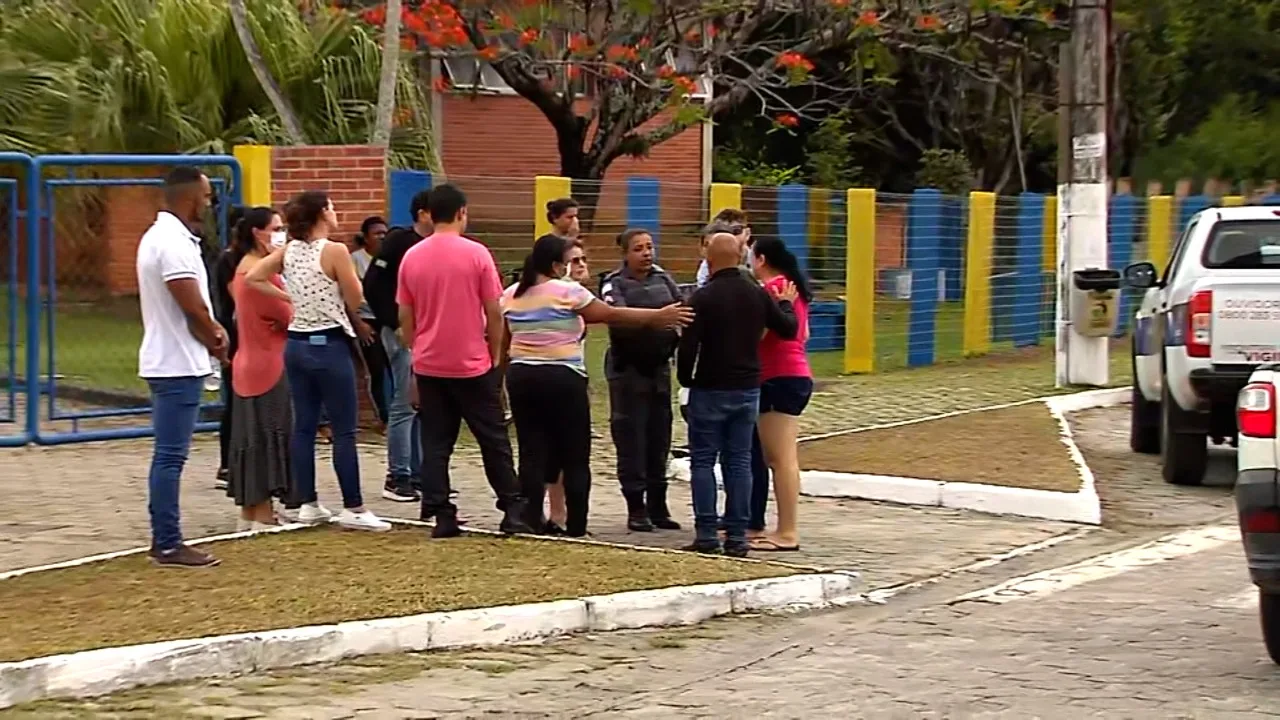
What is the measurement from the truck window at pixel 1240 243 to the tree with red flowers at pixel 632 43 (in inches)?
355

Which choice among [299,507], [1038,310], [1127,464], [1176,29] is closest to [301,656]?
[299,507]

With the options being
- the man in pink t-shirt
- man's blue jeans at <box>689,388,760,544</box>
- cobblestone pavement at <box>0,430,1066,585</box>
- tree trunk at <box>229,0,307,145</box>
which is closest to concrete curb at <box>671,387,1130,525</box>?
cobblestone pavement at <box>0,430,1066,585</box>

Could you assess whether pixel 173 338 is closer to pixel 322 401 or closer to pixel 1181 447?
pixel 322 401

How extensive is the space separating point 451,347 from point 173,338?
5.12ft

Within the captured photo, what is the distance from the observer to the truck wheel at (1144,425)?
591 inches

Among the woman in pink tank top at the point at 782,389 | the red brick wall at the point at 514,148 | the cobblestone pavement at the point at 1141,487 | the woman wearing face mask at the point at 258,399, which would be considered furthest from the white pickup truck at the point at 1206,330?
the red brick wall at the point at 514,148

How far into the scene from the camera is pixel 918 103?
3741 cm

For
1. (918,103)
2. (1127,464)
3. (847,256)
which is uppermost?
(918,103)

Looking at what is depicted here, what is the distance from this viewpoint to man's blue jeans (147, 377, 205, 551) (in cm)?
893

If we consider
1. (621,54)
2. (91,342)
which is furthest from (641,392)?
(621,54)

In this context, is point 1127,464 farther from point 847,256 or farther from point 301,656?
point 301,656

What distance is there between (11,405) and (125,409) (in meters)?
0.97

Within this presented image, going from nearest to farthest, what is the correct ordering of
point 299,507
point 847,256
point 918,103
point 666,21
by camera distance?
1. point 299,507
2. point 847,256
3. point 666,21
4. point 918,103

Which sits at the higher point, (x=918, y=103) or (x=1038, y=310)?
(x=918, y=103)
